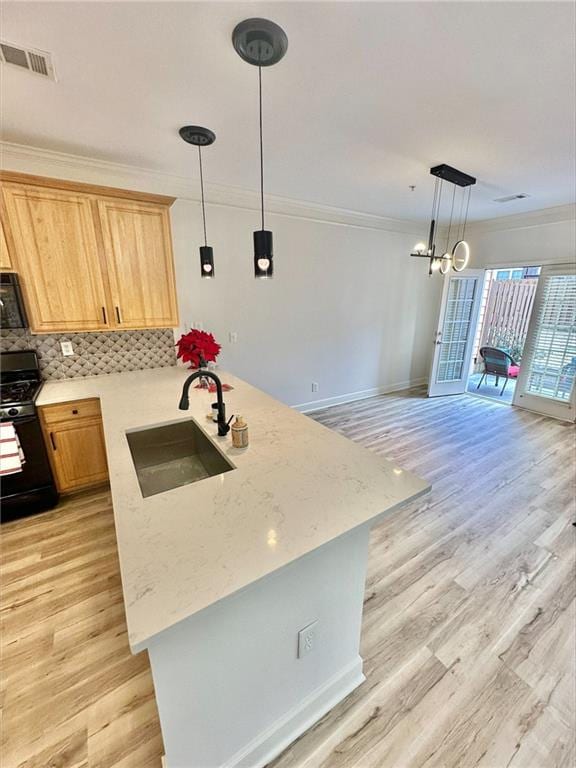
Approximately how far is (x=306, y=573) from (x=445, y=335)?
5.10 m

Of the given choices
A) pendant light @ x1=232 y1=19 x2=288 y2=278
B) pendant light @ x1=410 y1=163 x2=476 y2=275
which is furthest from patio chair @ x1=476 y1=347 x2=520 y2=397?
pendant light @ x1=232 y1=19 x2=288 y2=278

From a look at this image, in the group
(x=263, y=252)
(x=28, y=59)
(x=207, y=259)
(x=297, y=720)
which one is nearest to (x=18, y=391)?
(x=207, y=259)

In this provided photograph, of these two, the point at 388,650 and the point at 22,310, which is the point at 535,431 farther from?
the point at 22,310

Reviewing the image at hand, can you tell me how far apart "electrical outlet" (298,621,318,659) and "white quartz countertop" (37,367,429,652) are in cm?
45

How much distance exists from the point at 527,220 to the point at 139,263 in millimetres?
5129

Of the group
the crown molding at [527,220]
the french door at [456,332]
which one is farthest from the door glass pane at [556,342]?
the french door at [456,332]

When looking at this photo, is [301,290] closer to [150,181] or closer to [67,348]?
[150,181]

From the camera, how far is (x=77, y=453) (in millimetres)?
2623

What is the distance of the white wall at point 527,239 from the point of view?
4.20m

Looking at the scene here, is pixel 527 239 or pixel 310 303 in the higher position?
pixel 527 239

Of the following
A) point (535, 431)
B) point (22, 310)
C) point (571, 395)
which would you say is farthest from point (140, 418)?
point (571, 395)

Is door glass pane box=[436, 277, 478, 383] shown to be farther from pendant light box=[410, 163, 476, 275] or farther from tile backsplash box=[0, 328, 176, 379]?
tile backsplash box=[0, 328, 176, 379]

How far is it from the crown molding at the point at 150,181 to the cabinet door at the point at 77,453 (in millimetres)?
1994

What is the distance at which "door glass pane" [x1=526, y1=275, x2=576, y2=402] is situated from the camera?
14.2 feet
